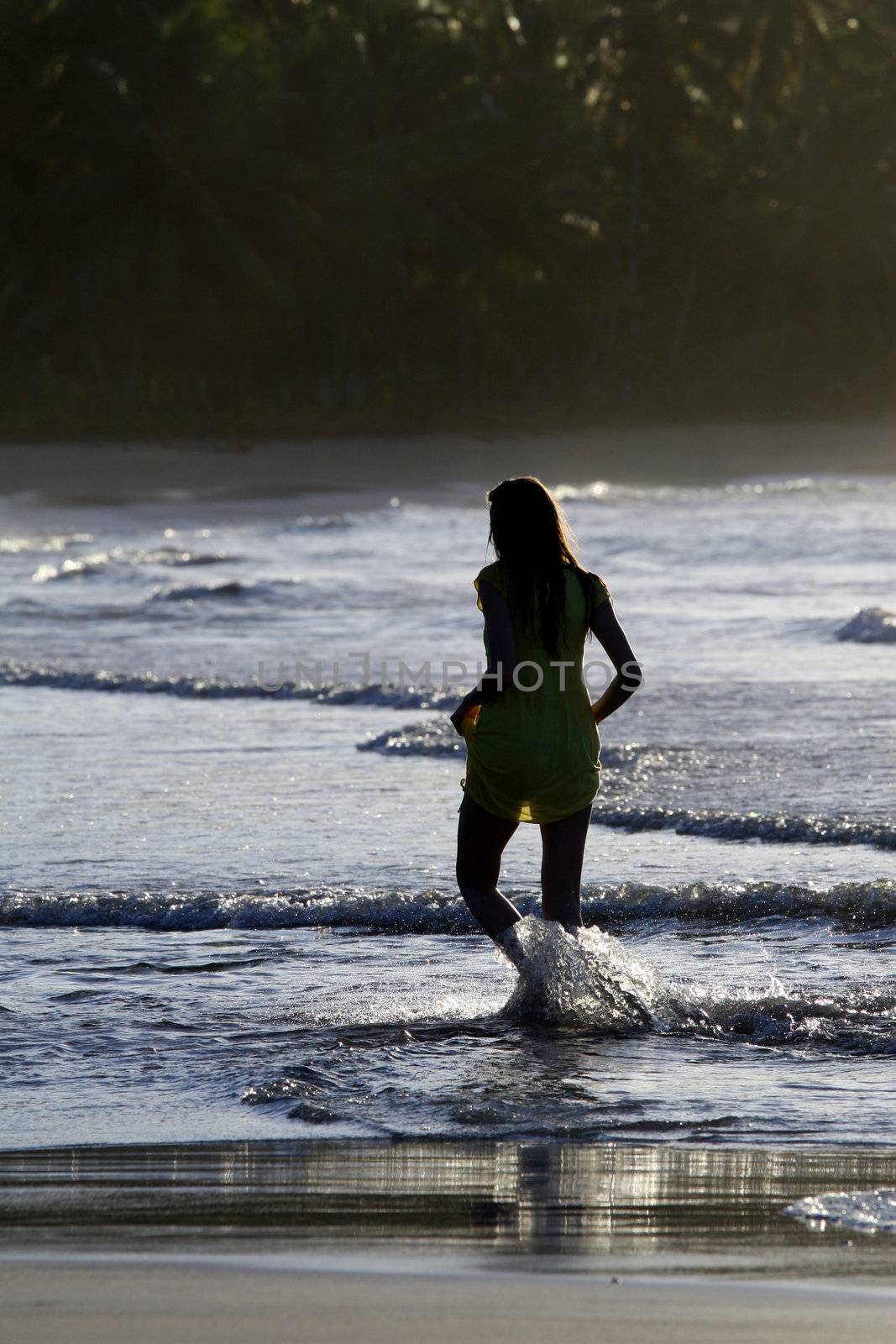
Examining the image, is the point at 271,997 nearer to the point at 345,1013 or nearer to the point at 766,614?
the point at 345,1013

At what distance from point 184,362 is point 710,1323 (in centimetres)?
Result: 4146

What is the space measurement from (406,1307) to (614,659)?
2.25 m

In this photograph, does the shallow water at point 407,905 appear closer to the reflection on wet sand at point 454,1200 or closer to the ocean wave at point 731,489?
the reflection on wet sand at point 454,1200

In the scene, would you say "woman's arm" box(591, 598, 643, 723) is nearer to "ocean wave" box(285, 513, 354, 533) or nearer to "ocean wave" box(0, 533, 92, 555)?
"ocean wave" box(0, 533, 92, 555)

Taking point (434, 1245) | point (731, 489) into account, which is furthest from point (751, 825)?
point (731, 489)

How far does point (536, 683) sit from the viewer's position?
174 inches

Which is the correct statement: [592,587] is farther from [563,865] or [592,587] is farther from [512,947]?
[512,947]

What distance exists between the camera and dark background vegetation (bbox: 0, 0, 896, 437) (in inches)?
1522

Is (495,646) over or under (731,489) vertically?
under

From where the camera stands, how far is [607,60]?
48.1 metres

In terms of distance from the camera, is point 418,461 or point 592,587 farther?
point 418,461

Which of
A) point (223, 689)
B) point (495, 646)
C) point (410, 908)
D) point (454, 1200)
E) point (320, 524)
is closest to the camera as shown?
point (454, 1200)

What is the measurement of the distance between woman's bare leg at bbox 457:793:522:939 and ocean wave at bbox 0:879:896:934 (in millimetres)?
885

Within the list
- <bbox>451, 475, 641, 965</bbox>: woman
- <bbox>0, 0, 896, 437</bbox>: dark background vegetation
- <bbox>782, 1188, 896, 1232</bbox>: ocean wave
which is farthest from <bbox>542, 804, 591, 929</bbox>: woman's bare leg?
<bbox>0, 0, 896, 437</bbox>: dark background vegetation
